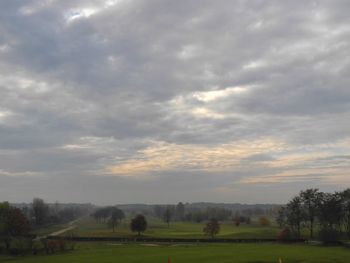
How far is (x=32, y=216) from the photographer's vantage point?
191m

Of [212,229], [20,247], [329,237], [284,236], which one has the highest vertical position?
[212,229]

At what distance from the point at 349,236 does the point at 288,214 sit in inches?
954

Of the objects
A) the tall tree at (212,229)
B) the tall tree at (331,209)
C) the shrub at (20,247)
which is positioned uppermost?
the tall tree at (331,209)

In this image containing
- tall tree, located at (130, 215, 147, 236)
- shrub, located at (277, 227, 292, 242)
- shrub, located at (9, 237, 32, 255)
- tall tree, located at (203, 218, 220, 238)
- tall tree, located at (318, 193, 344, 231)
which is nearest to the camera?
shrub, located at (9, 237, 32, 255)

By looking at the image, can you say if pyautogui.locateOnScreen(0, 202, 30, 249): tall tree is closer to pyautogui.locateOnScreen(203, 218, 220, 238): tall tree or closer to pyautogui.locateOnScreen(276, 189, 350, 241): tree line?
pyautogui.locateOnScreen(203, 218, 220, 238): tall tree

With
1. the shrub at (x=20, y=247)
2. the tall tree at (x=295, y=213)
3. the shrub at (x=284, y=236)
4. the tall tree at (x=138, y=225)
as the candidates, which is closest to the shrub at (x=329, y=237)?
the shrub at (x=284, y=236)

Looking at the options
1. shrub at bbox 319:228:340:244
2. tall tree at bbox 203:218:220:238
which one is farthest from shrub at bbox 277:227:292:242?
tall tree at bbox 203:218:220:238

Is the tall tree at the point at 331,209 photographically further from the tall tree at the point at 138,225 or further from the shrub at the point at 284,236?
the tall tree at the point at 138,225

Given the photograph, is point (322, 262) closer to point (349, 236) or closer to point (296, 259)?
point (296, 259)

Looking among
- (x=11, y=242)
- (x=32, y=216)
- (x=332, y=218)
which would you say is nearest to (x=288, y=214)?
(x=332, y=218)

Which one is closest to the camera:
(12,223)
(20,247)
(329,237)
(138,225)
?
(20,247)

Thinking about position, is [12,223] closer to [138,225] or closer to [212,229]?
[138,225]

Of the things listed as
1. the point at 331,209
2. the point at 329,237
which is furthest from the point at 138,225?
the point at 329,237

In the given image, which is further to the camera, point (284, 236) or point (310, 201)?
point (310, 201)
